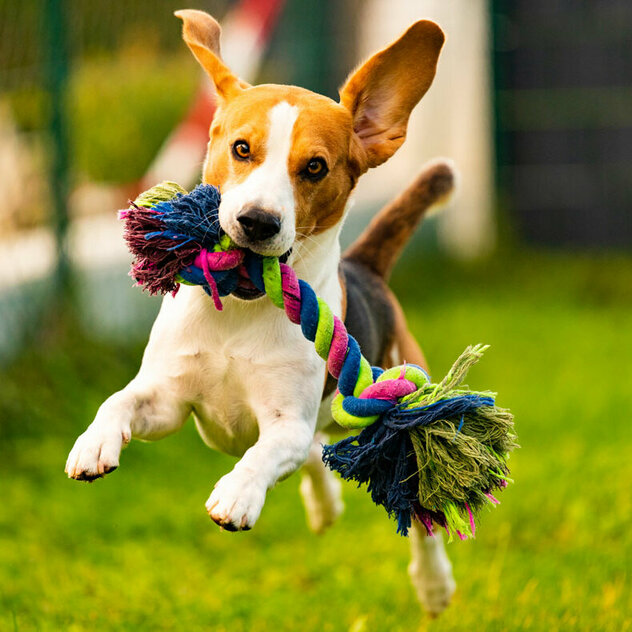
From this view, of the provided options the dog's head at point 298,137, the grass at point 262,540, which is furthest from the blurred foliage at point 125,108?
the dog's head at point 298,137

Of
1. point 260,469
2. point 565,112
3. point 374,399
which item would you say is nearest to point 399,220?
point 374,399

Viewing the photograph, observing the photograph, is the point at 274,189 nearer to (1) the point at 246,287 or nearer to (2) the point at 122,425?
(1) the point at 246,287

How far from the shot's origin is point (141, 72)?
7.39 m

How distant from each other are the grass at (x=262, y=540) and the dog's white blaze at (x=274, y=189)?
1497 mm

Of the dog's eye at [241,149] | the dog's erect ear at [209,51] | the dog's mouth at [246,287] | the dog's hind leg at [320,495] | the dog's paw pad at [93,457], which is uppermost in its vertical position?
the dog's erect ear at [209,51]

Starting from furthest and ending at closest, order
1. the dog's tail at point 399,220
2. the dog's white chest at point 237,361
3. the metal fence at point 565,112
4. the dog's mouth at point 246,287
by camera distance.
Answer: the metal fence at point 565,112 → the dog's tail at point 399,220 → the dog's white chest at point 237,361 → the dog's mouth at point 246,287

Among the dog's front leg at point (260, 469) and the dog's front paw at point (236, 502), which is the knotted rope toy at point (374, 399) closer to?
the dog's front leg at point (260, 469)

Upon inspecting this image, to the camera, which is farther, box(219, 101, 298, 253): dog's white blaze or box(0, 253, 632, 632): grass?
box(0, 253, 632, 632): grass

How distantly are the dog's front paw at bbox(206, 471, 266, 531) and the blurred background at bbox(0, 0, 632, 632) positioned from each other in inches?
49.7

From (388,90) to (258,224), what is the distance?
81 centimetres

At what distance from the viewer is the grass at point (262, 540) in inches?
156

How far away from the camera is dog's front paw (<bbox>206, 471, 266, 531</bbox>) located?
2.65m

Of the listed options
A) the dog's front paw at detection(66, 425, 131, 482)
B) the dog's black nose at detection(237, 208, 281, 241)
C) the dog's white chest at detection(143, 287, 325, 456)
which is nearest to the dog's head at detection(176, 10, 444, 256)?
the dog's black nose at detection(237, 208, 281, 241)

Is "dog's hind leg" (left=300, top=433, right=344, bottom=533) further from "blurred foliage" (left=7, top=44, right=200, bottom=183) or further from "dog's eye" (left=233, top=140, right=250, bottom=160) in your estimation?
"blurred foliage" (left=7, top=44, right=200, bottom=183)
